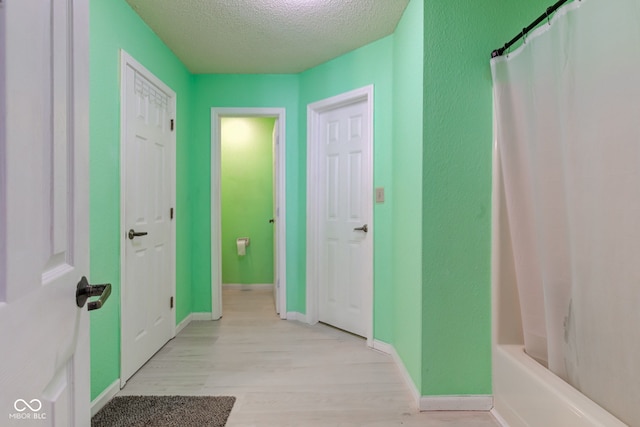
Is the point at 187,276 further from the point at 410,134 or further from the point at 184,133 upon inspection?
the point at 410,134

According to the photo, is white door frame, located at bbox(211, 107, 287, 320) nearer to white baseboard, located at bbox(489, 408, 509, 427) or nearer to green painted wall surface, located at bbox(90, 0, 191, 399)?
green painted wall surface, located at bbox(90, 0, 191, 399)

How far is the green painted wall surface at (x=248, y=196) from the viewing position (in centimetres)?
444

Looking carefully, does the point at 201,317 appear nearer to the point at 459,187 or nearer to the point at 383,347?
the point at 383,347

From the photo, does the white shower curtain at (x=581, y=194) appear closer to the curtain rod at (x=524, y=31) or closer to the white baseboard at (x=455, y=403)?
the curtain rod at (x=524, y=31)

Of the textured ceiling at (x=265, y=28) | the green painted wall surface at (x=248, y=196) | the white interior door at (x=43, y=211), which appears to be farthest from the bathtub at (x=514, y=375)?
the green painted wall surface at (x=248, y=196)

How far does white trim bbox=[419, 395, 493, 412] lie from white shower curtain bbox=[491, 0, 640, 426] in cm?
41

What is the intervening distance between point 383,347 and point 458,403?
75cm

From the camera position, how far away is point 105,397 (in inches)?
71.7

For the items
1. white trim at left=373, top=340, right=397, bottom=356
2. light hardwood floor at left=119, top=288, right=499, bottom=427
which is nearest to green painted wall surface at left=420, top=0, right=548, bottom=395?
light hardwood floor at left=119, top=288, right=499, bottom=427

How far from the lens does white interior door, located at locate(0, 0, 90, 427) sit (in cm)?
49

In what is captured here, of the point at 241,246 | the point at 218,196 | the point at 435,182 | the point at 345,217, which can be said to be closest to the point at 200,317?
the point at 218,196

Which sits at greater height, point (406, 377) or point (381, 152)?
point (381, 152)

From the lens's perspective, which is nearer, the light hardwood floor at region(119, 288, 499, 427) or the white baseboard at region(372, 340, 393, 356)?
the light hardwood floor at region(119, 288, 499, 427)

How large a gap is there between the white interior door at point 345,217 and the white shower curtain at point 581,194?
119cm
